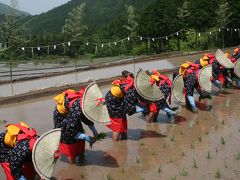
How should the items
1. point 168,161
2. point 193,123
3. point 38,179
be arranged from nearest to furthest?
point 38,179
point 168,161
point 193,123

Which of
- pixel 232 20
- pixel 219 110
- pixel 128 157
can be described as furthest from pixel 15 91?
pixel 232 20

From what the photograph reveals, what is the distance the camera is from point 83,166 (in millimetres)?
8078

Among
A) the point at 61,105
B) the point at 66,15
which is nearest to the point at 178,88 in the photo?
the point at 61,105

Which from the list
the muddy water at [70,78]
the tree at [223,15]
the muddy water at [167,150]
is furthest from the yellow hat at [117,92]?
the tree at [223,15]

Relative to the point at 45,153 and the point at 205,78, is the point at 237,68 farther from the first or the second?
the point at 45,153

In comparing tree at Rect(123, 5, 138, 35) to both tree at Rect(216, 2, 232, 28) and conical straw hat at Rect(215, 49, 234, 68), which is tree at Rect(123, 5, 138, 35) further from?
conical straw hat at Rect(215, 49, 234, 68)

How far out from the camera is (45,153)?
6086 mm

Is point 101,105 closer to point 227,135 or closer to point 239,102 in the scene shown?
point 227,135

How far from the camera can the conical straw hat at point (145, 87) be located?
930cm

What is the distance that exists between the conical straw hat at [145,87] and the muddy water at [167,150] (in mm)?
999

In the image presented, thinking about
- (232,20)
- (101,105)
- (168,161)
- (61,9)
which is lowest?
(168,161)

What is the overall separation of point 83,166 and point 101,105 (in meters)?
1.22

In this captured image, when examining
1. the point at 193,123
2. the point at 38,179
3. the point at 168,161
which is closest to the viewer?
the point at 38,179

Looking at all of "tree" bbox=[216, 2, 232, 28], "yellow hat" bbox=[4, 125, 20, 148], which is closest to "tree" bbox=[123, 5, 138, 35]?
"tree" bbox=[216, 2, 232, 28]
